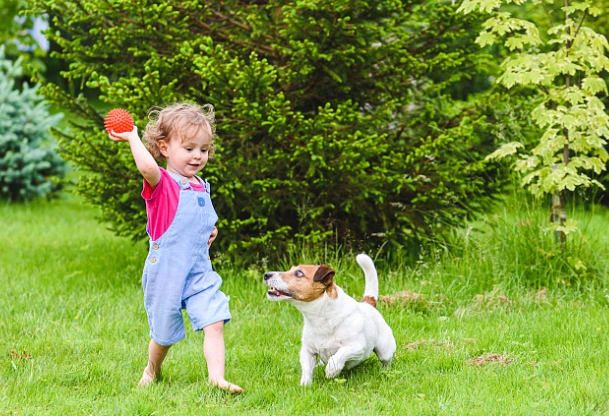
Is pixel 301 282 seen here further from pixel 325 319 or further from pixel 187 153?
pixel 187 153

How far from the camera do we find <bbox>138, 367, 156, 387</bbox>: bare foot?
4398mm

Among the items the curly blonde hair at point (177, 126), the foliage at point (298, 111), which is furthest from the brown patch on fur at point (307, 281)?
the foliage at point (298, 111)

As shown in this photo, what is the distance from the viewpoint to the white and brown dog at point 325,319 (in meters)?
4.30

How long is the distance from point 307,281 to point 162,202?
3.03ft

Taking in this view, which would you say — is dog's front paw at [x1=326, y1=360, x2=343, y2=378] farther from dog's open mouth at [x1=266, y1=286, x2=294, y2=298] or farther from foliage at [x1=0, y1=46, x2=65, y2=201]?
foliage at [x1=0, y1=46, x2=65, y2=201]

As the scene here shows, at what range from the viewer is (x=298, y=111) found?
6406 millimetres

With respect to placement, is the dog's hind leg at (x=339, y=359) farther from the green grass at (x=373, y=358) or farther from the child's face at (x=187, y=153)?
the child's face at (x=187, y=153)

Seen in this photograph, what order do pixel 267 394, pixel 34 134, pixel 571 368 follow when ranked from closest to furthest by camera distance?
pixel 267 394 < pixel 571 368 < pixel 34 134

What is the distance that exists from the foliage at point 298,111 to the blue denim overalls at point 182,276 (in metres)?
2.16

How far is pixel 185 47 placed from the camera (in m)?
6.39

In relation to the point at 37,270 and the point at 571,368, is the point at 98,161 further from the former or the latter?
the point at 571,368

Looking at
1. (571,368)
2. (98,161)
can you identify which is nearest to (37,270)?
(98,161)

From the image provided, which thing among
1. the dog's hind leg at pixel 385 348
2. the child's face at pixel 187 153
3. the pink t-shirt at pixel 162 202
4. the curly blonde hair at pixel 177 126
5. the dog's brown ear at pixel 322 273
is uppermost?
the curly blonde hair at pixel 177 126

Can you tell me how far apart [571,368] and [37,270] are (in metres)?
5.24
